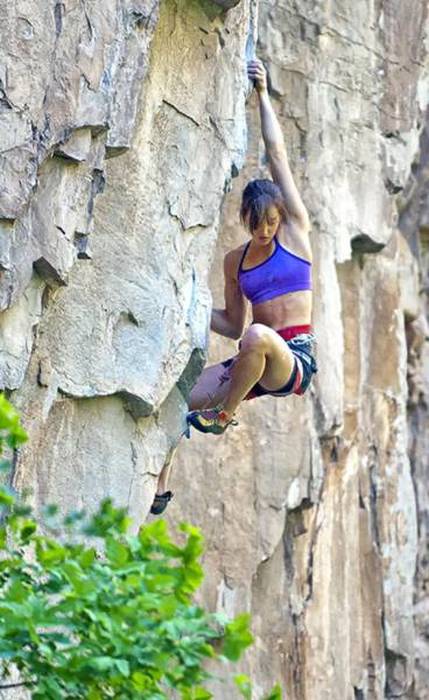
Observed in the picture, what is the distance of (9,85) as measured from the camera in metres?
5.48

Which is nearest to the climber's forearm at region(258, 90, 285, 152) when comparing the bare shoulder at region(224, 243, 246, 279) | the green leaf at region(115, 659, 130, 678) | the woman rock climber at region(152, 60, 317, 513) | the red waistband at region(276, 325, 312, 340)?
the woman rock climber at region(152, 60, 317, 513)

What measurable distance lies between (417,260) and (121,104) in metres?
5.89

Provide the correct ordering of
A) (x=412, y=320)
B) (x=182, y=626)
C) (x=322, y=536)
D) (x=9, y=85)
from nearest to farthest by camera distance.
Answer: (x=182, y=626) → (x=9, y=85) → (x=322, y=536) → (x=412, y=320)

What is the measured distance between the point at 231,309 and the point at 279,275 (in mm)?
353

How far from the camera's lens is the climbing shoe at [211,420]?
6.61 meters

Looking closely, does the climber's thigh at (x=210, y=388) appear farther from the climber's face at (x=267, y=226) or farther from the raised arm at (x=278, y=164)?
the raised arm at (x=278, y=164)

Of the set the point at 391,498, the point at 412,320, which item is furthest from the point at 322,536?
the point at 412,320

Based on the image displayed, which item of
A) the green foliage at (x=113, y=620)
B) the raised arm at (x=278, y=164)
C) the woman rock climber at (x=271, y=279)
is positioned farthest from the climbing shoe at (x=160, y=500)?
the green foliage at (x=113, y=620)

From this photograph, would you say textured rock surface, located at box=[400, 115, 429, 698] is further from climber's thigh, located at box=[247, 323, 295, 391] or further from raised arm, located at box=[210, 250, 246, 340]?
climber's thigh, located at box=[247, 323, 295, 391]

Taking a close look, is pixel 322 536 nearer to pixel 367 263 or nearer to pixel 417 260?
pixel 367 263

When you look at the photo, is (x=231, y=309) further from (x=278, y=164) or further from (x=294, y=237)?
(x=278, y=164)

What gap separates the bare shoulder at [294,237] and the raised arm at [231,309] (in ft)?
0.77

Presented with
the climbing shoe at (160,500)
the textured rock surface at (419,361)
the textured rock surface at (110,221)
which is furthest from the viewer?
the textured rock surface at (419,361)

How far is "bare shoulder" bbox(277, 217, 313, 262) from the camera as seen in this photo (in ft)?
22.2
